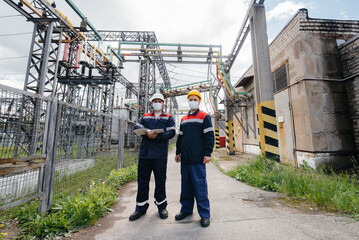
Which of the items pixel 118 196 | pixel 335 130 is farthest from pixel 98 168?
pixel 335 130

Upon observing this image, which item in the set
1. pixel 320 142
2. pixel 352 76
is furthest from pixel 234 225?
pixel 352 76

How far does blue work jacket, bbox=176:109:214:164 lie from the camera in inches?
95.2

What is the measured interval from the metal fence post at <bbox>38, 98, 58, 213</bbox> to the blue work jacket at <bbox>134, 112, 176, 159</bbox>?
1298 millimetres

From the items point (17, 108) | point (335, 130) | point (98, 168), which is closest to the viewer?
point (17, 108)

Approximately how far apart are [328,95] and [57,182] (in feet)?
24.6

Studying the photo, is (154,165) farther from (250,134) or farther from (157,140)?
(250,134)

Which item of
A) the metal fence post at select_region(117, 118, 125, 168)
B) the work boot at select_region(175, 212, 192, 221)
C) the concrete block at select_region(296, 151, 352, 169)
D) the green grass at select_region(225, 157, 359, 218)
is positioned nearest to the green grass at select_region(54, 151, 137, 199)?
the metal fence post at select_region(117, 118, 125, 168)

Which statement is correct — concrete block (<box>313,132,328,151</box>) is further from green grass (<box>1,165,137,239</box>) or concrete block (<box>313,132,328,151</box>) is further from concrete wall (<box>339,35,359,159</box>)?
green grass (<box>1,165,137,239</box>)

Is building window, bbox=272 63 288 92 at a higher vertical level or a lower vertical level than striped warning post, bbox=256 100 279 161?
higher

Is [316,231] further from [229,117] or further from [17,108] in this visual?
[229,117]

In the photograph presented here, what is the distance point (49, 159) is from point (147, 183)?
1546 millimetres

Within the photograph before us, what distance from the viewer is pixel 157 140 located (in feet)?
8.75

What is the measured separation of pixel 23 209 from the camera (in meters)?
2.39

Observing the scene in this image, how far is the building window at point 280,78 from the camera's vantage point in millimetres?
6456
